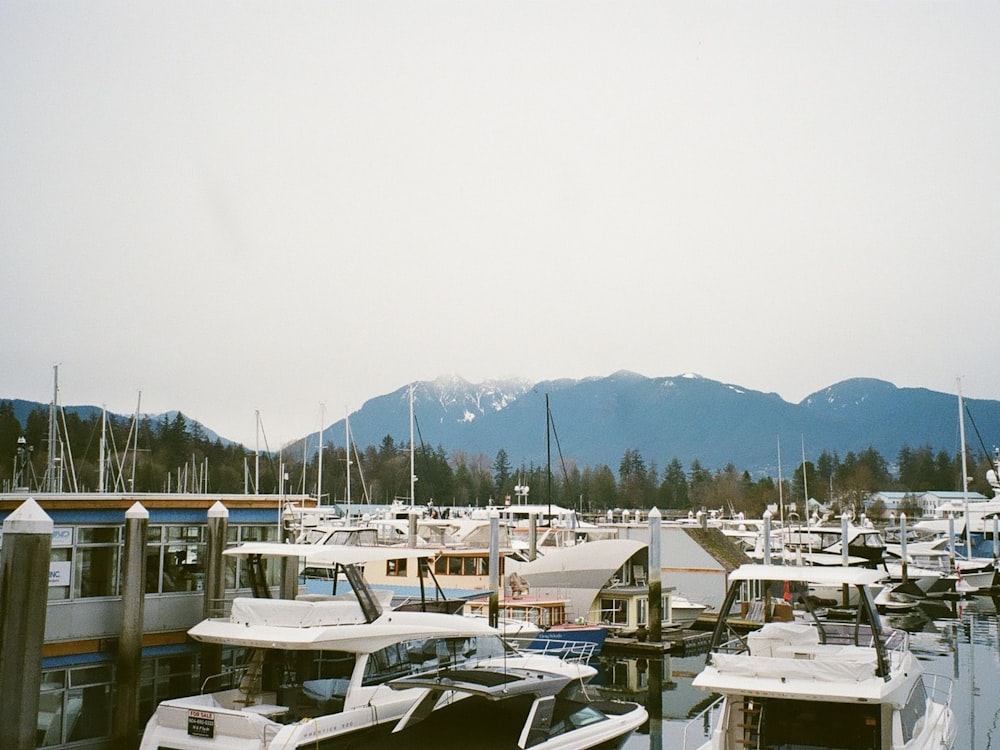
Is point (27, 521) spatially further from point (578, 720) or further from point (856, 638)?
point (856, 638)

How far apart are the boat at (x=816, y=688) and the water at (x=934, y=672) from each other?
76.9 inches

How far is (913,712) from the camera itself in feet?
45.2

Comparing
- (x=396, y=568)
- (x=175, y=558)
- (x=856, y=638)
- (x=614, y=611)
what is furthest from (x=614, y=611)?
(x=175, y=558)

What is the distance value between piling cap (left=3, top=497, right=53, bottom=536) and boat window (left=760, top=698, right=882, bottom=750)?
10.4m

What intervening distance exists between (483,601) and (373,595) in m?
14.7

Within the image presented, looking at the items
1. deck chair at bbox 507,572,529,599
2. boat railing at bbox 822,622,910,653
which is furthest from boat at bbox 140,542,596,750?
deck chair at bbox 507,572,529,599

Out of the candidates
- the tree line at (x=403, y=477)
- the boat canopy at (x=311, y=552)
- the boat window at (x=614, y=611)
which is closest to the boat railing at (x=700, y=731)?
the boat window at (x=614, y=611)

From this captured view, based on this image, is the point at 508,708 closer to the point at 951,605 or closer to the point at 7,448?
the point at 951,605

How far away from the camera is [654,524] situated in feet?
96.3

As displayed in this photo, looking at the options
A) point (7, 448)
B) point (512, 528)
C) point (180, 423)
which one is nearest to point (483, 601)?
point (512, 528)

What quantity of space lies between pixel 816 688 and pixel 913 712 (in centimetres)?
273

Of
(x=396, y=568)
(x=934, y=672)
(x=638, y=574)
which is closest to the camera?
(x=934, y=672)

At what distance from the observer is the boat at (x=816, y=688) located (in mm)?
12344

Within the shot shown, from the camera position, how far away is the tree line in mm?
85438
